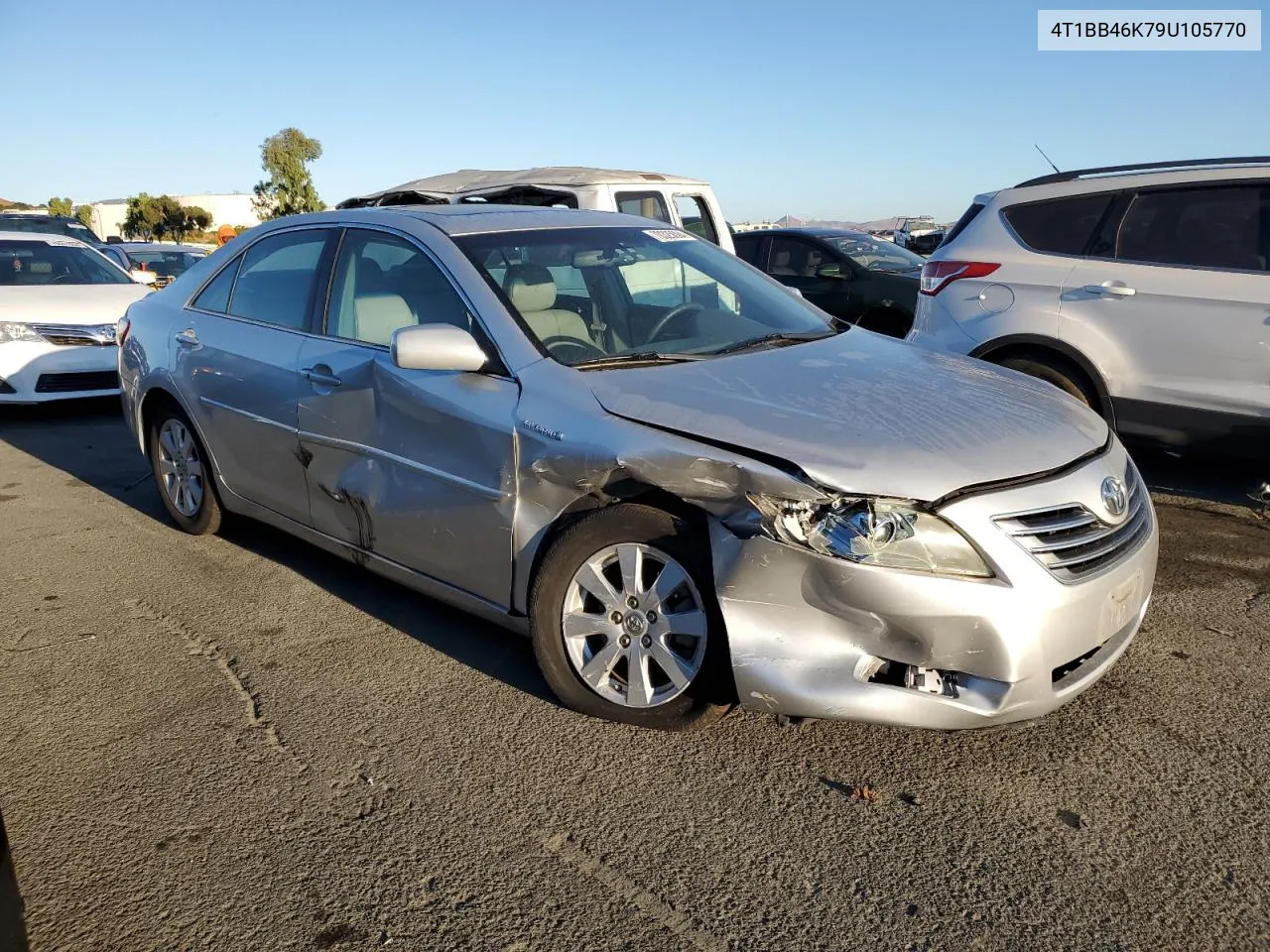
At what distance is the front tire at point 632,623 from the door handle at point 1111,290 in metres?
3.77

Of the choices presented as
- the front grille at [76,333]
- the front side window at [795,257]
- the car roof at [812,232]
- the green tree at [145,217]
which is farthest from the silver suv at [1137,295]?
the green tree at [145,217]

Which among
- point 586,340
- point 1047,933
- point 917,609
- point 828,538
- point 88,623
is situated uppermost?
point 586,340

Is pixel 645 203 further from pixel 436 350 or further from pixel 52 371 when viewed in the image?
pixel 436 350

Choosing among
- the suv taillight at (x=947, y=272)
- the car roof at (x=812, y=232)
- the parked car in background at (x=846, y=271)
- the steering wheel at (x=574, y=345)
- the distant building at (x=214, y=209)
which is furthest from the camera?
the distant building at (x=214, y=209)

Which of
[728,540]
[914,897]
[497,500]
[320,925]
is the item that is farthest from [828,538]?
[320,925]

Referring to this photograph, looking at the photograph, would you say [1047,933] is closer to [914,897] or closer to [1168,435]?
[914,897]

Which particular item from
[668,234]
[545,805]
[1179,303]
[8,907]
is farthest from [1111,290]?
[8,907]

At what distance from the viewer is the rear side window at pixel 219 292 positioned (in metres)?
4.96

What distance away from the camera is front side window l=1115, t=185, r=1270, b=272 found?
17.8 feet

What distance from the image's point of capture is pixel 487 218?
4207 millimetres

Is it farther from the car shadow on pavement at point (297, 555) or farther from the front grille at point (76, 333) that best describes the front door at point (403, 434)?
the front grille at point (76, 333)

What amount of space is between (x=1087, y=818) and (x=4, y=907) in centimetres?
254

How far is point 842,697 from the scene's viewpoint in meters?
2.85

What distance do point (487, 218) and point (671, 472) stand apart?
173cm
